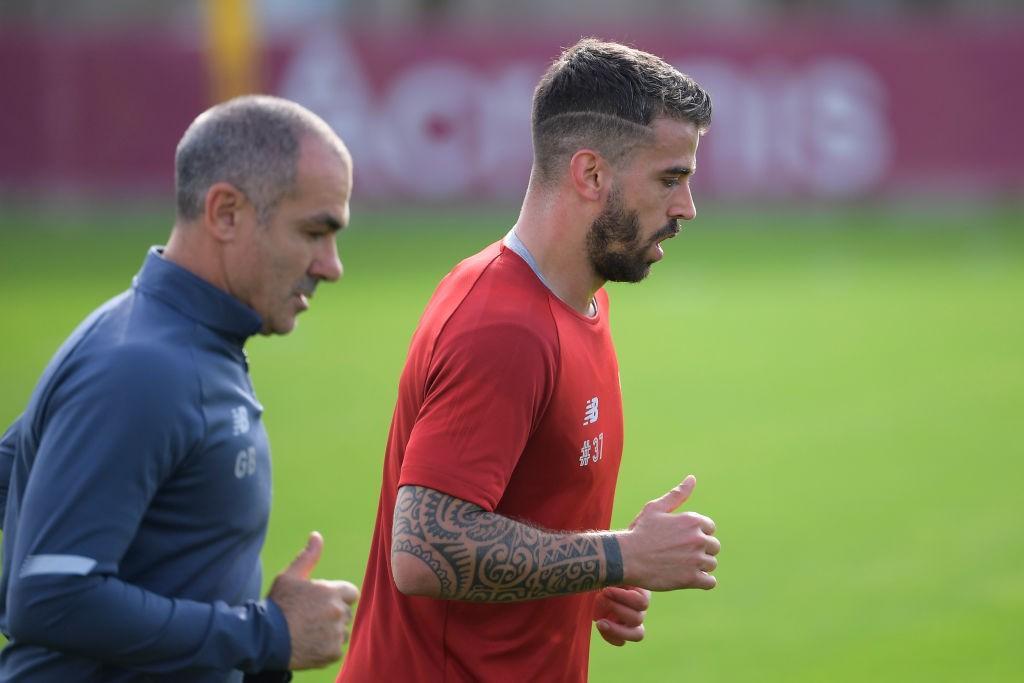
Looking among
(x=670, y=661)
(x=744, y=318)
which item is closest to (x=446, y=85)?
(x=744, y=318)

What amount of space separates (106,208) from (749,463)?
15.8 m

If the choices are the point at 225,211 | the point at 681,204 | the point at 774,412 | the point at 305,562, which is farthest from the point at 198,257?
the point at 774,412

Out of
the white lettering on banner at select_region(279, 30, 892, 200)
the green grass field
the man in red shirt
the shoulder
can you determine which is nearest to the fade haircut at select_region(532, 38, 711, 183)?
the man in red shirt

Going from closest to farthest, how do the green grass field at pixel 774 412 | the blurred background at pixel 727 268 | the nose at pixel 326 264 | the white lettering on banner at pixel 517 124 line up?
the nose at pixel 326 264, the green grass field at pixel 774 412, the blurred background at pixel 727 268, the white lettering on banner at pixel 517 124

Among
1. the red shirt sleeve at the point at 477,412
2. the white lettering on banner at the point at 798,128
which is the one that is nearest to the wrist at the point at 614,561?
the red shirt sleeve at the point at 477,412

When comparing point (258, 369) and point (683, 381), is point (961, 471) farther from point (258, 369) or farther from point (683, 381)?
point (258, 369)

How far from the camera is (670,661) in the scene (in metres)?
7.23

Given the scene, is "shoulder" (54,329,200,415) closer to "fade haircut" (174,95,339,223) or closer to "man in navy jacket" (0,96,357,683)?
"man in navy jacket" (0,96,357,683)

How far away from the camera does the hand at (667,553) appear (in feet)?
12.0

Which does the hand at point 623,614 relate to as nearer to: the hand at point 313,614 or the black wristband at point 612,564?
the black wristband at point 612,564

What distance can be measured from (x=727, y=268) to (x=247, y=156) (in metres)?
15.4

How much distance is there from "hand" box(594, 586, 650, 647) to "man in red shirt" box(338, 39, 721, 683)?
0.23 meters

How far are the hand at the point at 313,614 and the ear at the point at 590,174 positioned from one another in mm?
1222

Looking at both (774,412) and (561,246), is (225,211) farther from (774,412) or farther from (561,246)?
(774,412)
